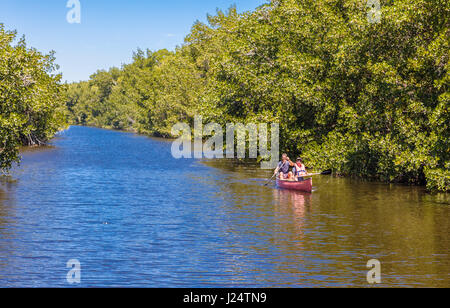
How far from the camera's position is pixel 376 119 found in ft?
113

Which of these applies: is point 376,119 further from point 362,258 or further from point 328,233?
point 362,258

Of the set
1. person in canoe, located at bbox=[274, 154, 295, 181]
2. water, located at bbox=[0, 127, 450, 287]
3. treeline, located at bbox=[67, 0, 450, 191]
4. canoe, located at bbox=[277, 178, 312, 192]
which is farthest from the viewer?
person in canoe, located at bbox=[274, 154, 295, 181]

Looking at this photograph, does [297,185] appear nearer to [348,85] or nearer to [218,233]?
[348,85]

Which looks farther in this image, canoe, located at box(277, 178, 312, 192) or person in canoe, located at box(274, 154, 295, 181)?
person in canoe, located at box(274, 154, 295, 181)

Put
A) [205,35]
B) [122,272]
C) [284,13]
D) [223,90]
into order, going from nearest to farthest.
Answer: [122,272] < [284,13] < [223,90] < [205,35]

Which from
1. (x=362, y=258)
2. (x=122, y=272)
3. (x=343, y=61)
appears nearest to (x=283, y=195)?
(x=343, y=61)

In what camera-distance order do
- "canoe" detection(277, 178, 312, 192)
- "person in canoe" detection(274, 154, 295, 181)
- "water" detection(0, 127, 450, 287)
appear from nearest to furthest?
1. "water" detection(0, 127, 450, 287)
2. "canoe" detection(277, 178, 312, 192)
3. "person in canoe" detection(274, 154, 295, 181)

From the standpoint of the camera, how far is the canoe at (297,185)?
1287 inches

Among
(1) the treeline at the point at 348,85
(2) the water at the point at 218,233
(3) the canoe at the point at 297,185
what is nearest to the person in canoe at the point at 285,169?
(3) the canoe at the point at 297,185

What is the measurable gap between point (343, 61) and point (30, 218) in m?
21.6

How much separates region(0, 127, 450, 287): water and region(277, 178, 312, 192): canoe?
503mm

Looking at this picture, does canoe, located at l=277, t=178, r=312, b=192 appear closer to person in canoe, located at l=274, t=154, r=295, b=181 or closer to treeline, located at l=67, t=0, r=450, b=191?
person in canoe, located at l=274, t=154, r=295, b=181

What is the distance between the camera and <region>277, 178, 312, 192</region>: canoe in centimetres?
3268

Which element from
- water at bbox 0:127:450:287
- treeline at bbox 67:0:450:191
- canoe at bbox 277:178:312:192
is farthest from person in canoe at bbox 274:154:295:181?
treeline at bbox 67:0:450:191
